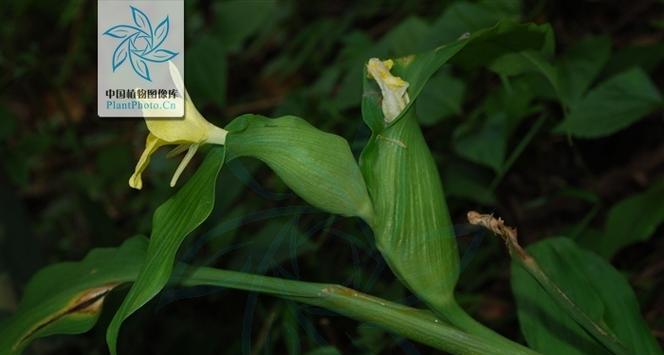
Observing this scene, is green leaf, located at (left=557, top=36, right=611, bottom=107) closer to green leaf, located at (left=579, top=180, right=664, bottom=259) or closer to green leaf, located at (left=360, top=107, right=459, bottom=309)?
green leaf, located at (left=579, top=180, right=664, bottom=259)

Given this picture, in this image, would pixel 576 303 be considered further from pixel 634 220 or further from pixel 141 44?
pixel 141 44

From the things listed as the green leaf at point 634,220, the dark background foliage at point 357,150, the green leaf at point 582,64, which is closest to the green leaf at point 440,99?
the dark background foliage at point 357,150

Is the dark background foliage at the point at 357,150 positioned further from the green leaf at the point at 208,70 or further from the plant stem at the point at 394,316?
the plant stem at the point at 394,316

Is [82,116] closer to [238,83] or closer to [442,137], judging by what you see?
[238,83]

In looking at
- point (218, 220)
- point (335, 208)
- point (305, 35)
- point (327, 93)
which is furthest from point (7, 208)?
point (335, 208)

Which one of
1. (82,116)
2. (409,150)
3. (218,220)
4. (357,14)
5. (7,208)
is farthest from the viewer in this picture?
(82,116)

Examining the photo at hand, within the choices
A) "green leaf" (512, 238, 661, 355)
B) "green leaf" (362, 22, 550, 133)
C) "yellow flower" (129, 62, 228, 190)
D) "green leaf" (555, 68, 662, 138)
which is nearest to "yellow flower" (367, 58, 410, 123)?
"green leaf" (362, 22, 550, 133)
